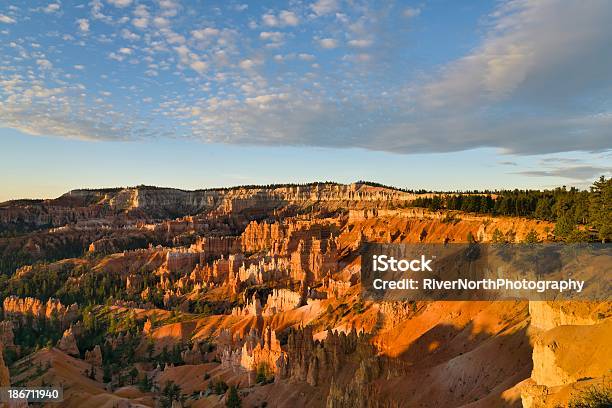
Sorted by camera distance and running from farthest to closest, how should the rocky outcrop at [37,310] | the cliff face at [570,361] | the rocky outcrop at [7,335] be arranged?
the rocky outcrop at [37,310] → the rocky outcrop at [7,335] → the cliff face at [570,361]

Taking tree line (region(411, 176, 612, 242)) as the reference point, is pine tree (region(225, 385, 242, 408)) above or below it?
below

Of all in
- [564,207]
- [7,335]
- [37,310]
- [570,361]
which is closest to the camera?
[570,361]

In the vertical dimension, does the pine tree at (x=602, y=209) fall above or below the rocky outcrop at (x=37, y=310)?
above

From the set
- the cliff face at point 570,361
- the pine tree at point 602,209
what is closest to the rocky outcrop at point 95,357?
the cliff face at point 570,361

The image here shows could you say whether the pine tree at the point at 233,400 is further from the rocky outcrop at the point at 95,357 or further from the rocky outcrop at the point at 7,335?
the rocky outcrop at the point at 7,335

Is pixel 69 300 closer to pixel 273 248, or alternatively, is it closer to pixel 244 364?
pixel 273 248

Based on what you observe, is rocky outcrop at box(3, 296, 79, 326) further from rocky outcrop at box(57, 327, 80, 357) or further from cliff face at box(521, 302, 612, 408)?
cliff face at box(521, 302, 612, 408)

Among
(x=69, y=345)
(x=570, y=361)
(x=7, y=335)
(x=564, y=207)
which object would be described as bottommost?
(x=69, y=345)

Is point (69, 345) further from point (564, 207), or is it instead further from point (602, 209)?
point (564, 207)

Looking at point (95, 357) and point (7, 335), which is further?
point (7, 335)

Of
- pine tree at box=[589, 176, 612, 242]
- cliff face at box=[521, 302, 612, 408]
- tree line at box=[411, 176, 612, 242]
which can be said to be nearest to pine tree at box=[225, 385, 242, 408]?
cliff face at box=[521, 302, 612, 408]

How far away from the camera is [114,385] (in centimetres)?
6212

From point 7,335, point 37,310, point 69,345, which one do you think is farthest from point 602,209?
point 37,310

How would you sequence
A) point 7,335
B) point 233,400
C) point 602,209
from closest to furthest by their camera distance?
point 233,400 < point 602,209 < point 7,335
